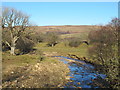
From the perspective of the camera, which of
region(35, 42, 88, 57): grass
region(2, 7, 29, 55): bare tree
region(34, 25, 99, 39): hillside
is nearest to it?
region(2, 7, 29, 55): bare tree

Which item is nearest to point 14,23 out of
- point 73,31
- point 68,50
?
point 68,50

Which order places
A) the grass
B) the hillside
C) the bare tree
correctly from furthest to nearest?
1. the hillside
2. the grass
3. the bare tree

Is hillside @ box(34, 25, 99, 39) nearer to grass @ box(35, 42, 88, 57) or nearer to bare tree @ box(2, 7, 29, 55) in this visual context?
grass @ box(35, 42, 88, 57)

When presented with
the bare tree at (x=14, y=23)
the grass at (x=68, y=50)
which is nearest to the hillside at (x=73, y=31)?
the grass at (x=68, y=50)

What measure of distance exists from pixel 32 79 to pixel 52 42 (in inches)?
2008

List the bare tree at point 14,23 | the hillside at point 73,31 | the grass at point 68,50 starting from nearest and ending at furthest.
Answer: the bare tree at point 14,23
the grass at point 68,50
the hillside at point 73,31

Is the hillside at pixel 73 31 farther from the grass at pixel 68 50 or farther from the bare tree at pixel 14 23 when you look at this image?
the bare tree at pixel 14 23

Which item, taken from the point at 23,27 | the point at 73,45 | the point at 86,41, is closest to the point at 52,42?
the point at 73,45

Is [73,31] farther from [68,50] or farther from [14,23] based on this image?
[14,23]

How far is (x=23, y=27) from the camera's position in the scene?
2566cm

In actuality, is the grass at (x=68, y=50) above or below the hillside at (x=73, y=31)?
below

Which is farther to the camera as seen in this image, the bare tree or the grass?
the grass

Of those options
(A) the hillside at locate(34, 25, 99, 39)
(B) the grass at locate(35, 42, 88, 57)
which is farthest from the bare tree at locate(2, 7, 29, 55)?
(A) the hillside at locate(34, 25, 99, 39)

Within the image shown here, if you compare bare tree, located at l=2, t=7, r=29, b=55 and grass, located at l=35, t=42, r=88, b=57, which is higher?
bare tree, located at l=2, t=7, r=29, b=55
